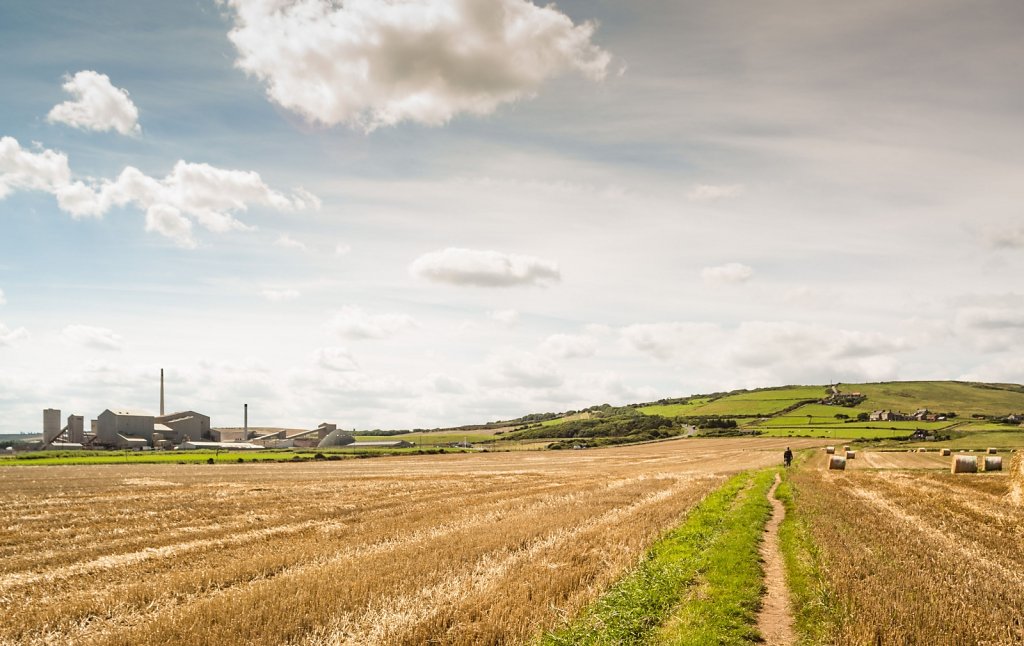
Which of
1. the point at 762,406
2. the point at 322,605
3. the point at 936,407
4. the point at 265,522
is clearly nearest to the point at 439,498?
the point at 265,522

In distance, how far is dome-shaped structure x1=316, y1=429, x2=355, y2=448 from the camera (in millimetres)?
171875

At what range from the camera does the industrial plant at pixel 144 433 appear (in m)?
144

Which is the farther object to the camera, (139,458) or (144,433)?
(144,433)

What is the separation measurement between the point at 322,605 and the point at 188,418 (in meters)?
172

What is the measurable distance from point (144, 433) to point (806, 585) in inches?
6583

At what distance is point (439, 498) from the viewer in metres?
28.1

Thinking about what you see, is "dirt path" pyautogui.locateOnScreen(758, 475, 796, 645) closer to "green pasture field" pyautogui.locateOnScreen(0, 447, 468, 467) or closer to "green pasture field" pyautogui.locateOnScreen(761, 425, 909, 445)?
"green pasture field" pyautogui.locateOnScreen(0, 447, 468, 467)

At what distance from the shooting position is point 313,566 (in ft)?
44.3

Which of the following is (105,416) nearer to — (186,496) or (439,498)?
(186,496)

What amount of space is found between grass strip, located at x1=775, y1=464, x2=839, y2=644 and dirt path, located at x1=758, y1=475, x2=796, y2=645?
13 centimetres

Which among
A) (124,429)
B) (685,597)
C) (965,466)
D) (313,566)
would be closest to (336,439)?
(124,429)

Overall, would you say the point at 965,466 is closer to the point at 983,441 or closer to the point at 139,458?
the point at 983,441

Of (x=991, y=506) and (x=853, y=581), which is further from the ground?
(x=853, y=581)

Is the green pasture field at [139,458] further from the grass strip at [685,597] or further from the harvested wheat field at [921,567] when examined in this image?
the harvested wheat field at [921,567]
